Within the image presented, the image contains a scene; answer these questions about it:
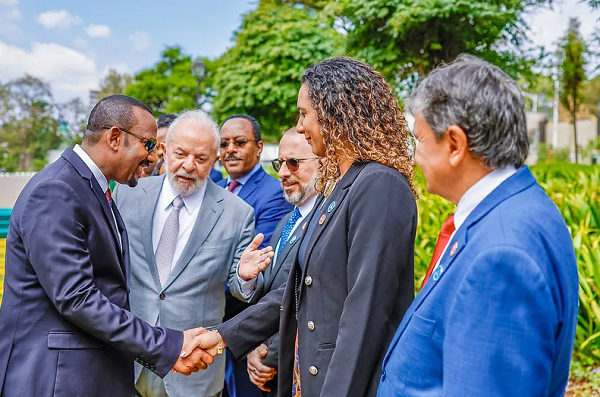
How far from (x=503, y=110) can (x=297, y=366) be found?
142 cm

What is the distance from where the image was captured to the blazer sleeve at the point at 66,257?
2244 mm

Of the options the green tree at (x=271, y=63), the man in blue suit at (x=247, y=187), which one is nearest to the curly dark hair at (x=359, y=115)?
the man in blue suit at (x=247, y=187)

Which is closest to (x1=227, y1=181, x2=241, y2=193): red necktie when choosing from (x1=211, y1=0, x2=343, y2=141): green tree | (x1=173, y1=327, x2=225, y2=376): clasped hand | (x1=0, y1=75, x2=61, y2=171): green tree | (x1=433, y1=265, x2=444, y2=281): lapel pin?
(x1=173, y1=327, x2=225, y2=376): clasped hand

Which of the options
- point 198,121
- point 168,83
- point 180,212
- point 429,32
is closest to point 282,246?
point 180,212

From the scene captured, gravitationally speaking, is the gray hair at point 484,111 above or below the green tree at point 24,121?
below

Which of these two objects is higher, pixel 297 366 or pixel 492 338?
pixel 492 338

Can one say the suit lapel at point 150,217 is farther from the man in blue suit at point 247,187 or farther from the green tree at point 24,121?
the green tree at point 24,121

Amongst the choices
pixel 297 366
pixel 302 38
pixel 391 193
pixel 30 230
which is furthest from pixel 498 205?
pixel 302 38

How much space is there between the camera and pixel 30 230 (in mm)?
2254

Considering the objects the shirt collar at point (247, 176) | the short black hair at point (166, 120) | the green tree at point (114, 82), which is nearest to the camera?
the shirt collar at point (247, 176)

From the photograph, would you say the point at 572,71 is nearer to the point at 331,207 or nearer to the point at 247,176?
the point at 247,176

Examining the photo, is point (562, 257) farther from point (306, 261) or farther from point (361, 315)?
point (306, 261)

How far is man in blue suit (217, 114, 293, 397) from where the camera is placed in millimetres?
3709

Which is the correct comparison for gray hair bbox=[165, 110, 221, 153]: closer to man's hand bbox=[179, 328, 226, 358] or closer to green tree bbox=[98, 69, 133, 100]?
man's hand bbox=[179, 328, 226, 358]
